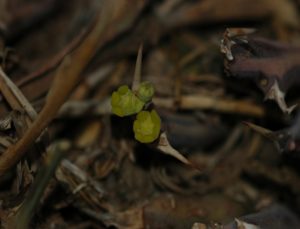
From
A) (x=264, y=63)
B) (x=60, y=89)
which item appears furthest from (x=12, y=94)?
(x=264, y=63)

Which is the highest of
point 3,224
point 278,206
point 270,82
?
point 3,224

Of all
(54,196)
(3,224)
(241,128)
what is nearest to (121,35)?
(241,128)

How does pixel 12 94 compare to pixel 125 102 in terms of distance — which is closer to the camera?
pixel 125 102

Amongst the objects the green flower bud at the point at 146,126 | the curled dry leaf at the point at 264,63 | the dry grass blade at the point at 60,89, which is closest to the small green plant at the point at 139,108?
the green flower bud at the point at 146,126

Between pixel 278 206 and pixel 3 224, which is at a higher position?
pixel 3 224

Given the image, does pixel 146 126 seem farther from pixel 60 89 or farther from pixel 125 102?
pixel 60 89

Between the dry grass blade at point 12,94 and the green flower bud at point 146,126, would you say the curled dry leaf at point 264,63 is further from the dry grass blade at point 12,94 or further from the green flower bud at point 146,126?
the dry grass blade at point 12,94

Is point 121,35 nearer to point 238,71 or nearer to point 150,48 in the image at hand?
point 150,48
